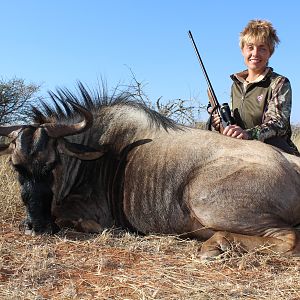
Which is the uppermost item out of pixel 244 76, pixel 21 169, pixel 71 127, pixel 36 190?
pixel 244 76

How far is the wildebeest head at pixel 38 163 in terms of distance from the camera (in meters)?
4.19

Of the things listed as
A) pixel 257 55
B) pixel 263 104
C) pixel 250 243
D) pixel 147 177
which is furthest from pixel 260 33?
pixel 250 243

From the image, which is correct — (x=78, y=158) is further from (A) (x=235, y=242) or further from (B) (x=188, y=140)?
(A) (x=235, y=242)

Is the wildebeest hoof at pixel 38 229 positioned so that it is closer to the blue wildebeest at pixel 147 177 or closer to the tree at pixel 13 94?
the blue wildebeest at pixel 147 177

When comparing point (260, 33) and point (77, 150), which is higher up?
point (260, 33)

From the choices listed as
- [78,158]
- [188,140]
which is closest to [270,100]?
[188,140]

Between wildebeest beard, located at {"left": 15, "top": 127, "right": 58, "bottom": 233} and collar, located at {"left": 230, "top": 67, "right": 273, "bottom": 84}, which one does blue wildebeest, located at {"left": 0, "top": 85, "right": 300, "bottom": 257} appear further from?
collar, located at {"left": 230, "top": 67, "right": 273, "bottom": 84}

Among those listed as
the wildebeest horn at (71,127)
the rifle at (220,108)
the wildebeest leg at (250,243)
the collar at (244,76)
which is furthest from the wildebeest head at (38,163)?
the collar at (244,76)

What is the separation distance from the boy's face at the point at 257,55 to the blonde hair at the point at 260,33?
4cm

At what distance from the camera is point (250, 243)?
3.72 m

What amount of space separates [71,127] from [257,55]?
2.22 m

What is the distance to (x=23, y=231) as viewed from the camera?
434 centimetres

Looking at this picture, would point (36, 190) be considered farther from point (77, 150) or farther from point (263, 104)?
point (263, 104)

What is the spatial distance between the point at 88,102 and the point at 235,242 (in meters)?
2.12
